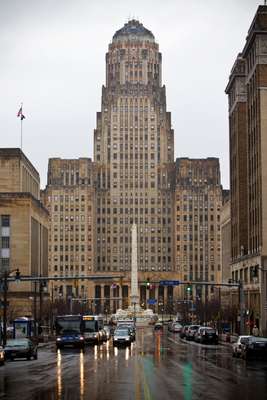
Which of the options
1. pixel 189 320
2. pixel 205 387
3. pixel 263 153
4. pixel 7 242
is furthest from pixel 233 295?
pixel 205 387

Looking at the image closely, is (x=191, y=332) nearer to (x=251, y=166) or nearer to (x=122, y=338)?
(x=122, y=338)

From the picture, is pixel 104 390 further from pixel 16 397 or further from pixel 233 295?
pixel 233 295

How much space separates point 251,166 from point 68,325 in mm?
41915

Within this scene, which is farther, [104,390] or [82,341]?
[82,341]

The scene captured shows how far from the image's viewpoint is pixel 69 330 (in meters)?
71.4

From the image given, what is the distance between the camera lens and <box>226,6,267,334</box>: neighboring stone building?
95688 millimetres

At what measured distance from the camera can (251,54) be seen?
4055 inches

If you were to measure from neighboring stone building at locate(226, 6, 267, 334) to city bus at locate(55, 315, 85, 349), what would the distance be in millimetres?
22263

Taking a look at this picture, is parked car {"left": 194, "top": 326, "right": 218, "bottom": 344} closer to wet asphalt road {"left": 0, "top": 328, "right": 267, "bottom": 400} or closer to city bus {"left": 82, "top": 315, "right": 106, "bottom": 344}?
city bus {"left": 82, "top": 315, "right": 106, "bottom": 344}

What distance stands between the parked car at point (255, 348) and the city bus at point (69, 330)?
2192cm

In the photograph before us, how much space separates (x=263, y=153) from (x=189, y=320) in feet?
285

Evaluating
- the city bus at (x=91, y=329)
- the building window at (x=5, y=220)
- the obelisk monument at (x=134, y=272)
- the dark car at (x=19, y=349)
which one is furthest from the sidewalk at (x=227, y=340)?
the obelisk monument at (x=134, y=272)

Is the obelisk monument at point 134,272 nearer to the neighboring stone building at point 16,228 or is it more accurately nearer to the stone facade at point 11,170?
the neighboring stone building at point 16,228

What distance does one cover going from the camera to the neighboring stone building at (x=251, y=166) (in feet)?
314
